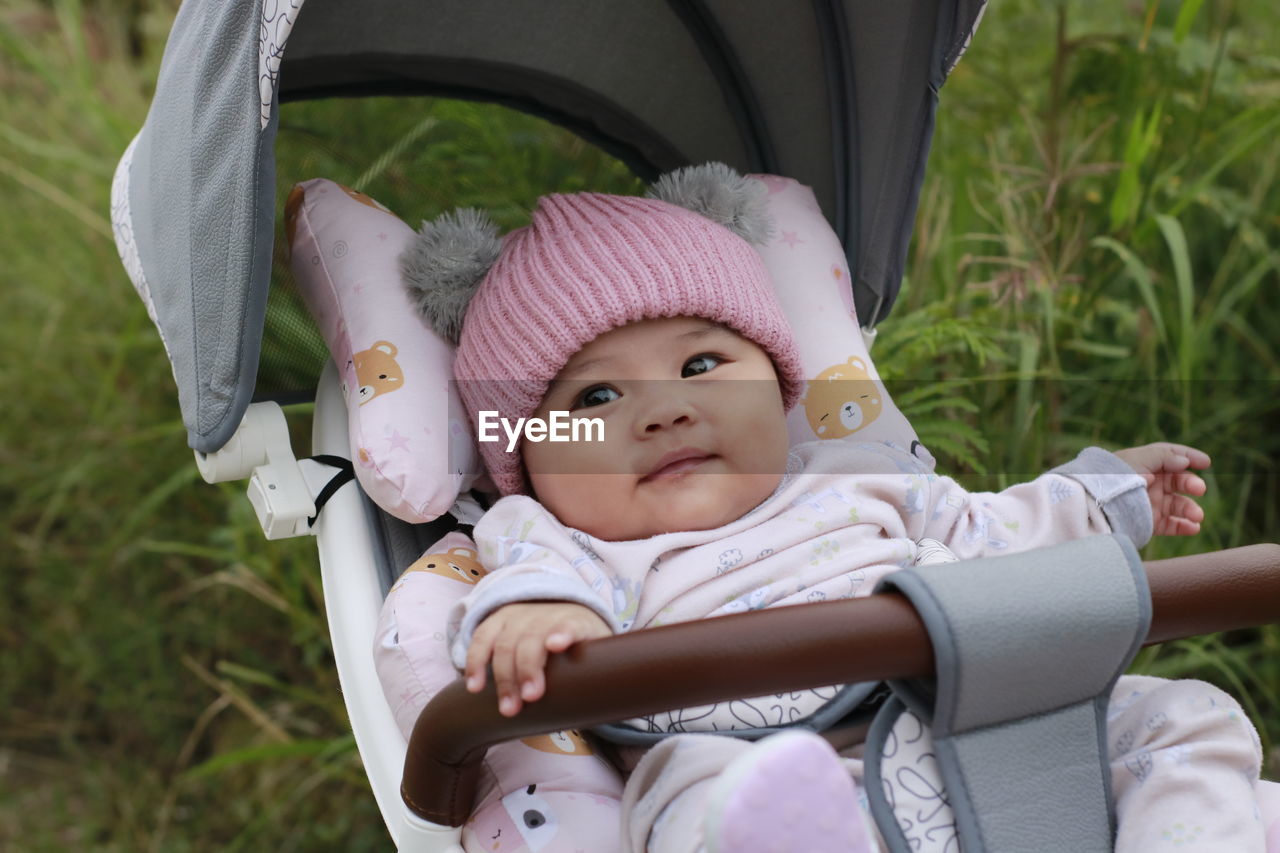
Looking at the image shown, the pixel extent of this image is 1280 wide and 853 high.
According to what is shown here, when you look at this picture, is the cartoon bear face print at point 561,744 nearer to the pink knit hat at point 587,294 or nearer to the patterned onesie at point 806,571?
the patterned onesie at point 806,571

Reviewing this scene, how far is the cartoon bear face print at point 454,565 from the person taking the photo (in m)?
1.45

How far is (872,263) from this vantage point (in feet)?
6.28

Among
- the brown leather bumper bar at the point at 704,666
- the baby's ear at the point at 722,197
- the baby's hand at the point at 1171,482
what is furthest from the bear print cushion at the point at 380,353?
the baby's hand at the point at 1171,482

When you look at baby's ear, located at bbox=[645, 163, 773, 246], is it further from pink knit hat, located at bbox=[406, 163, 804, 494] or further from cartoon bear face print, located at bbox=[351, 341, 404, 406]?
cartoon bear face print, located at bbox=[351, 341, 404, 406]


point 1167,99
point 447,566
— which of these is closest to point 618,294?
point 447,566

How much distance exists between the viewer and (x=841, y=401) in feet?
5.90

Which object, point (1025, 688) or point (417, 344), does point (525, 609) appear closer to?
point (1025, 688)

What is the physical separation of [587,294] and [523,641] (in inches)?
21.9

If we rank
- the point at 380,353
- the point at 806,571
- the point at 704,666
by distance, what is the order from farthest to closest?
the point at 380,353 < the point at 806,571 < the point at 704,666

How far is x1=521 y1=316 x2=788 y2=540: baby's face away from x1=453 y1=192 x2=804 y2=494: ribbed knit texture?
0.09 ft

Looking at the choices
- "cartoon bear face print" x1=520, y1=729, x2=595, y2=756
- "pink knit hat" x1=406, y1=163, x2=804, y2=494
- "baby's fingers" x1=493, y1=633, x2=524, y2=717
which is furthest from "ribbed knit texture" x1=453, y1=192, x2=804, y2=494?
"baby's fingers" x1=493, y1=633, x2=524, y2=717

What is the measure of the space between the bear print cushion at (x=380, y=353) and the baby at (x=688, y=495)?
4cm

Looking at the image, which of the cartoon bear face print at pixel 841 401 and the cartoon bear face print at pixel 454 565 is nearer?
the cartoon bear face print at pixel 454 565

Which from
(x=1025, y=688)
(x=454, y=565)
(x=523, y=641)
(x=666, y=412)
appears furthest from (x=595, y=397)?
(x=1025, y=688)
